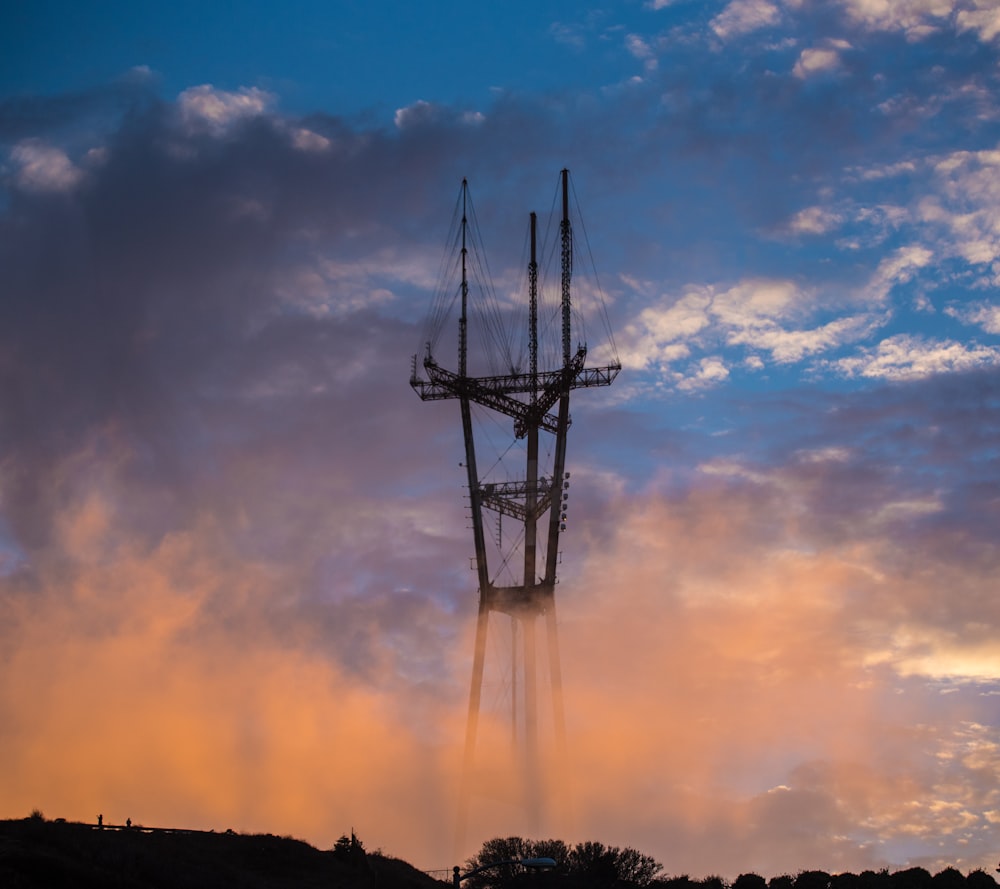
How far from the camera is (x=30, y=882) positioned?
56250 mm

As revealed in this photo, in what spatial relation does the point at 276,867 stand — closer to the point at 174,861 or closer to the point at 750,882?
the point at 174,861

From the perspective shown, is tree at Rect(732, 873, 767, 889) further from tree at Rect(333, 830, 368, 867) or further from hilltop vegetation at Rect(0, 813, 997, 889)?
tree at Rect(333, 830, 368, 867)

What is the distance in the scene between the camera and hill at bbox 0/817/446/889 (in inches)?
2293

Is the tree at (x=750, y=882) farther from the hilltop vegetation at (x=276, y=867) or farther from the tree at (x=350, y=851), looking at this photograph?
the tree at (x=350, y=851)

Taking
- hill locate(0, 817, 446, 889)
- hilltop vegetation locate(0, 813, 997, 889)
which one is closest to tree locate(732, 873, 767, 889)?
hilltop vegetation locate(0, 813, 997, 889)

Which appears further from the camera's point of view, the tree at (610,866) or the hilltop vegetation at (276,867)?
the tree at (610,866)

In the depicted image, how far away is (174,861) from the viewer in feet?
219

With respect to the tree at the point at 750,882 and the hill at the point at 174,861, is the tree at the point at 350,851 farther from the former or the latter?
the tree at the point at 750,882

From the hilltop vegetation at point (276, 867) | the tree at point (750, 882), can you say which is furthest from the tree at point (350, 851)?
the tree at point (750, 882)

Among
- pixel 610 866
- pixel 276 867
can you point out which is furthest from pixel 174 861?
pixel 610 866

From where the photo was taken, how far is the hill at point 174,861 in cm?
5825

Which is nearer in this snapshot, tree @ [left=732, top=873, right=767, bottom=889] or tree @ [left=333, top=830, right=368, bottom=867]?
tree @ [left=333, top=830, right=368, bottom=867]

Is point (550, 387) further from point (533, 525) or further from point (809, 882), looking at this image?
point (809, 882)

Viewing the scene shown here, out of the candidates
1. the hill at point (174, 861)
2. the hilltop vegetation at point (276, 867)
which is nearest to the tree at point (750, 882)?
the hilltop vegetation at point (276, 867)
